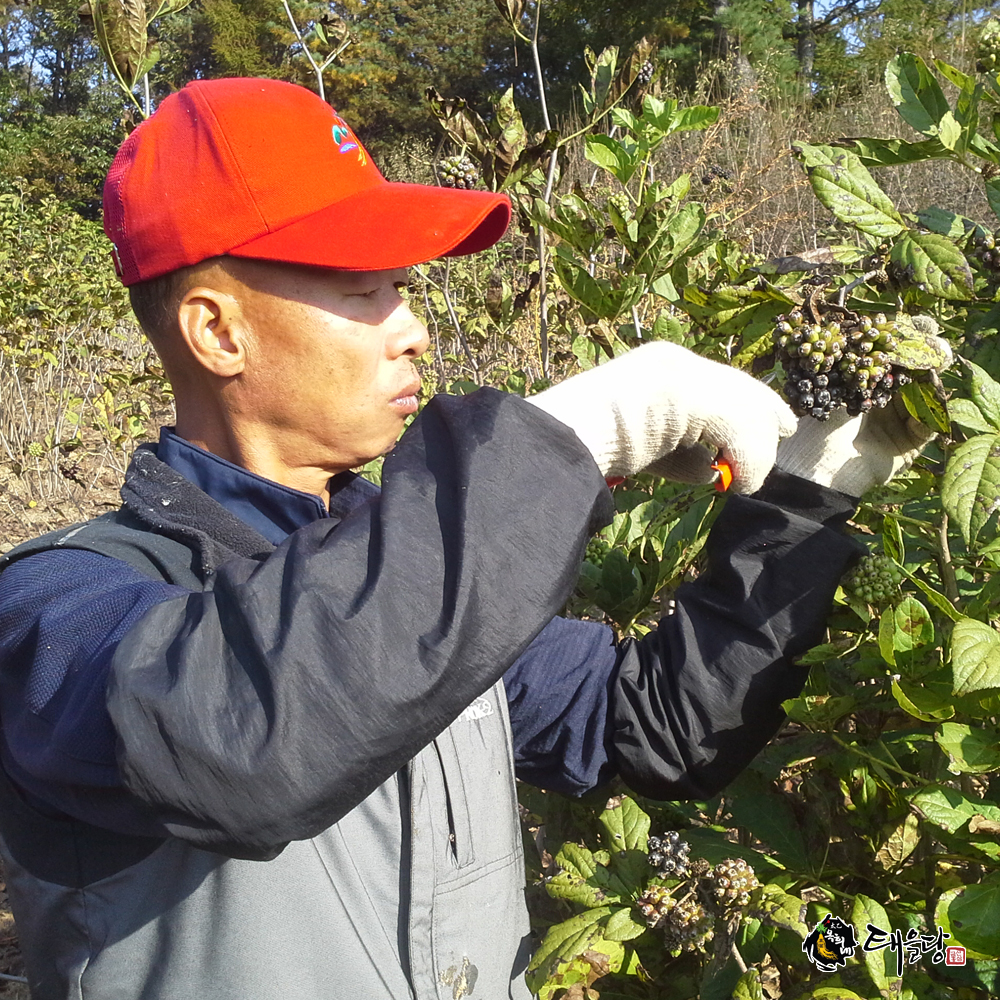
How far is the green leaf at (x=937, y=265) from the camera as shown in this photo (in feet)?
4.55

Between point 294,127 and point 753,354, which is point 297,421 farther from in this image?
point 753,354

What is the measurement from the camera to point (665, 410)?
1343mm

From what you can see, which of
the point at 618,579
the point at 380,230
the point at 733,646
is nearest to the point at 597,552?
the point at 618,579

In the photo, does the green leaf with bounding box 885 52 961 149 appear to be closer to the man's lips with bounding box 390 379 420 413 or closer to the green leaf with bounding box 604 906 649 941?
the man's lips with bounding box 390 379 420 413

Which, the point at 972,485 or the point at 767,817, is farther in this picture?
the point at 767,817

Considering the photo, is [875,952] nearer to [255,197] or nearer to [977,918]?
[977,918]

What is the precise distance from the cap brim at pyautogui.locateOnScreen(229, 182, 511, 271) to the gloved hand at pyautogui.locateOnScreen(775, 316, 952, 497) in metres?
0.55

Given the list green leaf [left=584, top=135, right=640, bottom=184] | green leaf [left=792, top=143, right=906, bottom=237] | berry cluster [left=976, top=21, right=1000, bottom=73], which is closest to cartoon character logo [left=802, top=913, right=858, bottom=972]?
green leaf [left=792, top=143, right=906, bottom=237]

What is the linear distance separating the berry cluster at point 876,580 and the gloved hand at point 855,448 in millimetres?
119

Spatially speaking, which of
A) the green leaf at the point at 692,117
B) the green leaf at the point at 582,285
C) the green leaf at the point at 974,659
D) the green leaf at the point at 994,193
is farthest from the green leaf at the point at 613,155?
the green leaf at the point at 974,659

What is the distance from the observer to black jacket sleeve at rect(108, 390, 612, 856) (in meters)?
0.99

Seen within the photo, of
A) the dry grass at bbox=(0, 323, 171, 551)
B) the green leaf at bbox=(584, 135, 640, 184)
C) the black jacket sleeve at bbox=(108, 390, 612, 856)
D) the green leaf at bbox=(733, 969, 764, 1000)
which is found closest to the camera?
the black jacket sleeve at bbox=(108, 390, 612, 856)

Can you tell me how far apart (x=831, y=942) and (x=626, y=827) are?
36 cm

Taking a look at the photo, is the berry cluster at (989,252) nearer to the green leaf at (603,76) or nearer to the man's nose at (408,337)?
the man's nose at (408,337)
